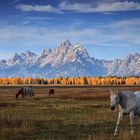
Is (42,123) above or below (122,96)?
below

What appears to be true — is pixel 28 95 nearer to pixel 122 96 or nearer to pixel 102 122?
pixel 102 122

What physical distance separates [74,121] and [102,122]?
79.7 inches

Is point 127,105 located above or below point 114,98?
below

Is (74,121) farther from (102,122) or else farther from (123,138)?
(123,138)

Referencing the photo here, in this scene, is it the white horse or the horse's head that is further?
the white horse

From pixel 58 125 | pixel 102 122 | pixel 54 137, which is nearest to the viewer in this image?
pixel 54 137

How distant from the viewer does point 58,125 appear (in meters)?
27.0

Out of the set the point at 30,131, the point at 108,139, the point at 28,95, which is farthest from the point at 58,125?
the point at 28,95

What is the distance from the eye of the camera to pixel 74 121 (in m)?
29.2

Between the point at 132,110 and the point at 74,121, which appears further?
the point at 74,121

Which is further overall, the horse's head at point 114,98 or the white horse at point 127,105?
the white horse at point 127,105

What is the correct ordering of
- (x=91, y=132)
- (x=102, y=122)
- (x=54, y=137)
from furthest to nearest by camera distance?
1. (x=102, y=122)
2. (x=91, y=132)
3. (x=54, y=137)

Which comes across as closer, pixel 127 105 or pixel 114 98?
pixel 114 98

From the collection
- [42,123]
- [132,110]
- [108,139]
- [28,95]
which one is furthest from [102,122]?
[28,95]
